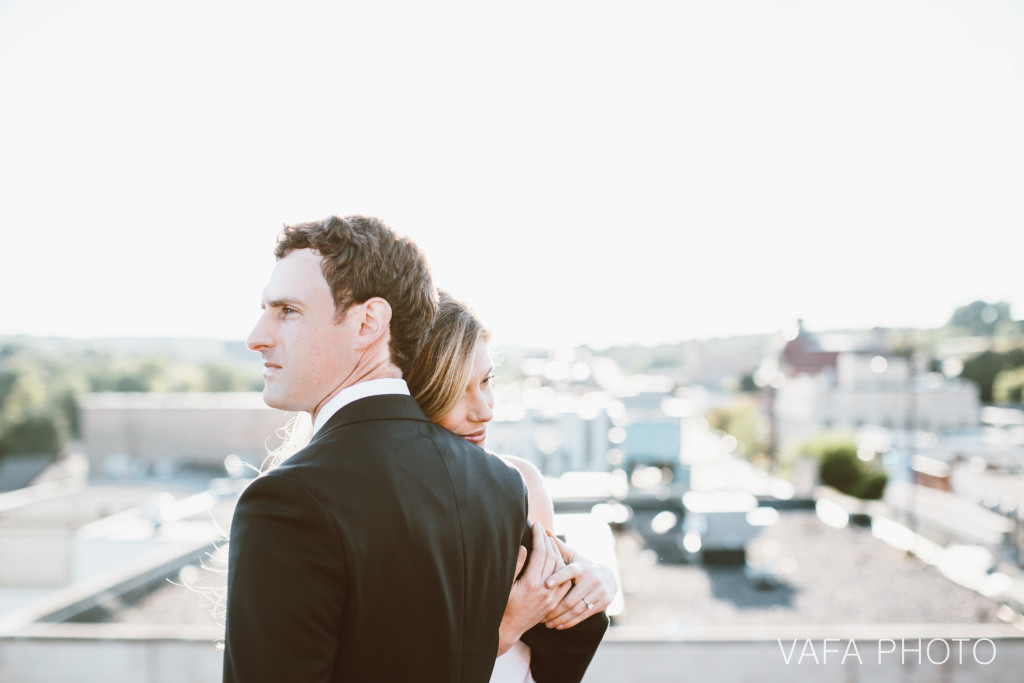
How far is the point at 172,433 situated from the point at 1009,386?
38245 millimetres

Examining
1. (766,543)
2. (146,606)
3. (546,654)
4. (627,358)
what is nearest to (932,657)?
(546,654)

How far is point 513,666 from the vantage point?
1500 millimetres

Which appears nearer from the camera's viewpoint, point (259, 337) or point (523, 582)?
point (259, 337)

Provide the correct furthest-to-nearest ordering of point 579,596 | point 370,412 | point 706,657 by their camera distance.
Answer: point 706,657 → point 579,596 → point 370,412

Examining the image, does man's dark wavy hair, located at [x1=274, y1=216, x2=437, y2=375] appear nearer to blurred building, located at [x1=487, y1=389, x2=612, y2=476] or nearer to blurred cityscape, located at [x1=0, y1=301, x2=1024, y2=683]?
blurred cityscape, located at [x1=0, y1=301, x2=1024, y2=683]

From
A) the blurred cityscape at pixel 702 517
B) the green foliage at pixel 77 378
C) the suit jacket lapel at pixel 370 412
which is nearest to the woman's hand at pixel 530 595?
the suit jacket lapel at pixel 370 412

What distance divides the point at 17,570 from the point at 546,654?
14926 millimetres

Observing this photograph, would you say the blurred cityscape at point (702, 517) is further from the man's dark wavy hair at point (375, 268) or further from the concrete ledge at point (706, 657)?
the man's dark wavy hair at point (375, 268)

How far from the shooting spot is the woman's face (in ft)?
5.39

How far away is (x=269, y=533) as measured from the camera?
856 millimetres

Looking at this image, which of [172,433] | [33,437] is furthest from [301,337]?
[33,437]

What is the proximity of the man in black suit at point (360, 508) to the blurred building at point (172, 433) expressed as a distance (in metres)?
29.4

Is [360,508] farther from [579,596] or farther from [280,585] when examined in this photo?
[579,596]

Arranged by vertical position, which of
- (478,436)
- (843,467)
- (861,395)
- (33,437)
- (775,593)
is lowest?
(33,437)
